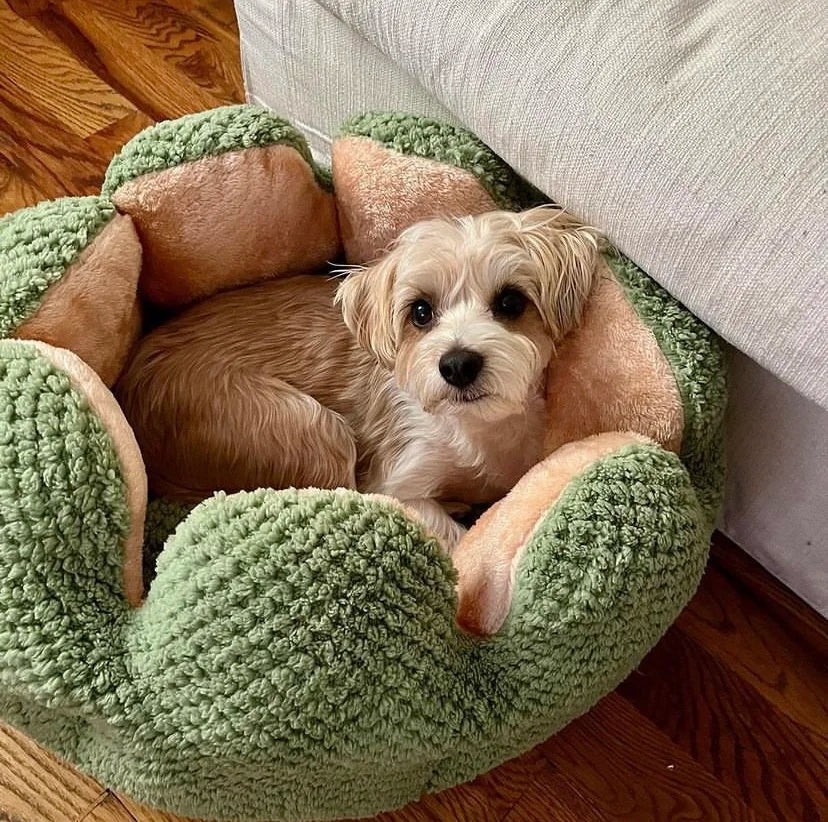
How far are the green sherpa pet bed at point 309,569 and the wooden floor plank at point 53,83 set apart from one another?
78cm

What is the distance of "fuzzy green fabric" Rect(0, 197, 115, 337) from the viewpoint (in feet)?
3.78

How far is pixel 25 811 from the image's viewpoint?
50.7 inches

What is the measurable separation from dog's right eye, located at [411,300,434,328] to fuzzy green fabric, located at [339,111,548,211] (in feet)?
0.59

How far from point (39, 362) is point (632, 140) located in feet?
2.31

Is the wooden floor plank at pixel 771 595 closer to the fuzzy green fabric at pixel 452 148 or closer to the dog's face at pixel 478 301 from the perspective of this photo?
the dog's face at pixel 478 301

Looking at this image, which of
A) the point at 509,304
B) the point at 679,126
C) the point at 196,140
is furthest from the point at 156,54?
the point at 679,126

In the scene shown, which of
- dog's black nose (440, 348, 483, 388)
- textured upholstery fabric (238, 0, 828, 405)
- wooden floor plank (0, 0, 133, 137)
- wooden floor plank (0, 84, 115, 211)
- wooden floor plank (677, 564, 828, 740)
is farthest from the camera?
wooden floor plank (0, 0, 133, 137)

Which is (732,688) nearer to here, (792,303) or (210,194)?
(792,303)

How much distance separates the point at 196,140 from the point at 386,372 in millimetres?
405

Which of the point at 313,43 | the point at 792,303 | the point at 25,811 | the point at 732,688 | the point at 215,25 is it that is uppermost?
the point at 792,303

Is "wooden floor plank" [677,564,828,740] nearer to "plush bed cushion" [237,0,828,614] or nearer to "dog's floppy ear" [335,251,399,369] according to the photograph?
"plush bed cushion" [237,0,828,614]

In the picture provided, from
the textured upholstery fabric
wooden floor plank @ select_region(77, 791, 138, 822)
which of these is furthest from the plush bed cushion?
wooden floor plank @ select_region(77, 791, 138, 822)

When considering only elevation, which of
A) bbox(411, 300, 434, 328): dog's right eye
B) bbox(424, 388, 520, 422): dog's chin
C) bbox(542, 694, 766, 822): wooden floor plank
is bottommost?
bbox(542, 694, 766, 822): wooden floor plank

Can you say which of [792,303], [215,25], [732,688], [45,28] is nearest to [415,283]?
[792,303]
